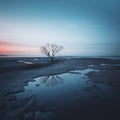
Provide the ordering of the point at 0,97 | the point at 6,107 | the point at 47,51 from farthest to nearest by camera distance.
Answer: the point at 47,51, the point at 0,97, the point at 6,107

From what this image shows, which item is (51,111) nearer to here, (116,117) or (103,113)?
(103,113)

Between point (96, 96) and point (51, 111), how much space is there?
455 centimetres

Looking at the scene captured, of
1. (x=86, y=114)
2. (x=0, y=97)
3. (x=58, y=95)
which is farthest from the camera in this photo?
(x=58, y=95)

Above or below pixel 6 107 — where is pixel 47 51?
above

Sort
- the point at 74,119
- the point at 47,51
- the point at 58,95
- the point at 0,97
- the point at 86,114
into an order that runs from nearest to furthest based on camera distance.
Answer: the point at 74,119
the point at 86,114
the point at 0,97
the point at 58,95
the point at 47,51

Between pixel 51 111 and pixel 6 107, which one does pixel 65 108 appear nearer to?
pixel 51 111

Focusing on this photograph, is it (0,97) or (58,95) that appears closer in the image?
(0,97)

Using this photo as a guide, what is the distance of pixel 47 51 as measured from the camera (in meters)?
55.4

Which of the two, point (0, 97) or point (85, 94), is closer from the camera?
point (0, 97)

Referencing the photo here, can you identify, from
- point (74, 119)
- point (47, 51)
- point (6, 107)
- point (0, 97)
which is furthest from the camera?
point (47, 51)

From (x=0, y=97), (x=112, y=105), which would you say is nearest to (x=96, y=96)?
(x=112, y=105)

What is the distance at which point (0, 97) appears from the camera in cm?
1074

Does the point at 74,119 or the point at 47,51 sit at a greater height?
the point at 47,51

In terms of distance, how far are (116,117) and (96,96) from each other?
12.0ft
